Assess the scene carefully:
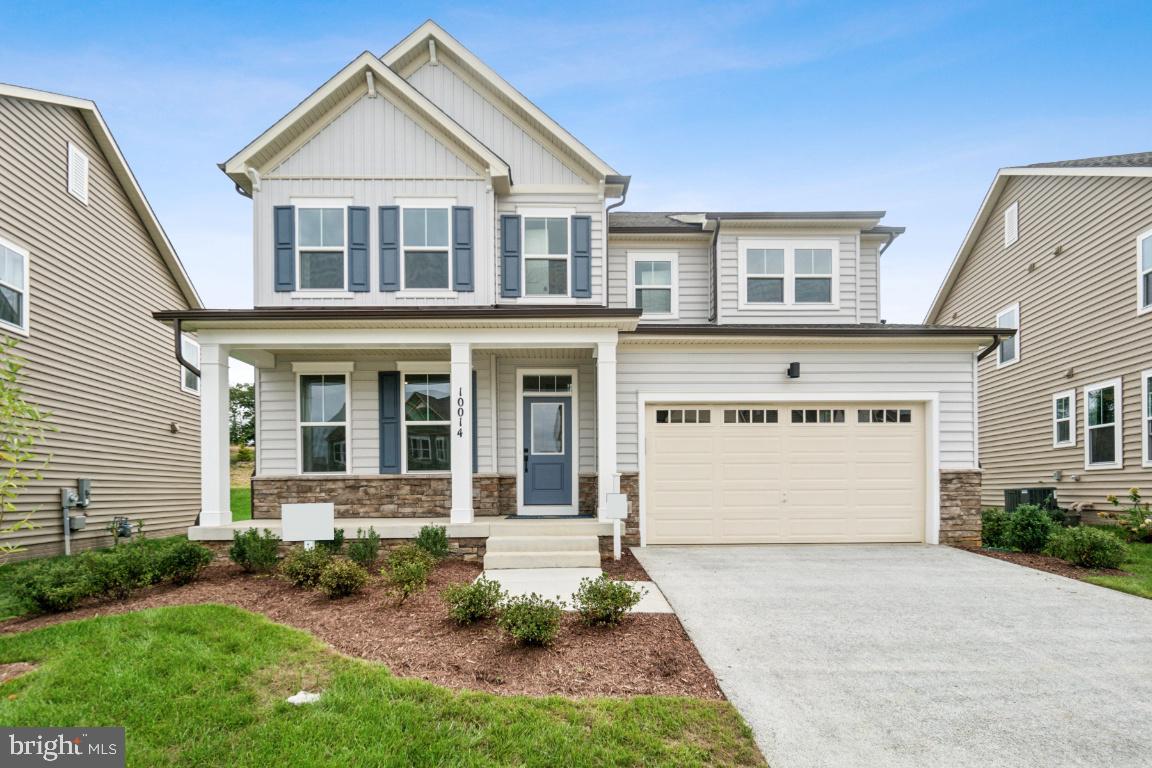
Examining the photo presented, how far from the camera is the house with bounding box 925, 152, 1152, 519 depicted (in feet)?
35.0

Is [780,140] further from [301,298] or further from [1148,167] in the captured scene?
[301,298]

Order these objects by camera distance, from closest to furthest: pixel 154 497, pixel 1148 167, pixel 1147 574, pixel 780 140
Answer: pixel 1147 574 → pixel 1148 167 → pixel 154 497 → pixel 780 140

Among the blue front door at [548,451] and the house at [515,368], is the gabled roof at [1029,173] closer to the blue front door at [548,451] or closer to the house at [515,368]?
the house at [515,368]

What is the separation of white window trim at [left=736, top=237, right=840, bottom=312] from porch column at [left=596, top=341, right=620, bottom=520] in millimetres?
3823

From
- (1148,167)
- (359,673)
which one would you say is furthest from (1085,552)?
(359,673)

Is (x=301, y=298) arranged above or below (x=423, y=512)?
above

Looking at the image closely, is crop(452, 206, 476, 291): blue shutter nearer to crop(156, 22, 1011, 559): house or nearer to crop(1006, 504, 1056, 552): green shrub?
crop(156, 22, 1011, 559): house

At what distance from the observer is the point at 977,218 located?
15.3m

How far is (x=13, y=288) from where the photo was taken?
29.9ft

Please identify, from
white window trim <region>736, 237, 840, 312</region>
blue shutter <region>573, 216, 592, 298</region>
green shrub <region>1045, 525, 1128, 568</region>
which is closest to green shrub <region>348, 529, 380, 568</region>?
blue shutter <region>573, 216, 592, 298</region>

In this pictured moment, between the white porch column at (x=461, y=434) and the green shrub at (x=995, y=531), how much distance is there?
27.2 ft

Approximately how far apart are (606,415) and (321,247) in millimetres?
5479

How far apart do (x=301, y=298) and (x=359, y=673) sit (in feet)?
23.8

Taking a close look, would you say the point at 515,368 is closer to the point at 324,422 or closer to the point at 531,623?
the point at 324,422
